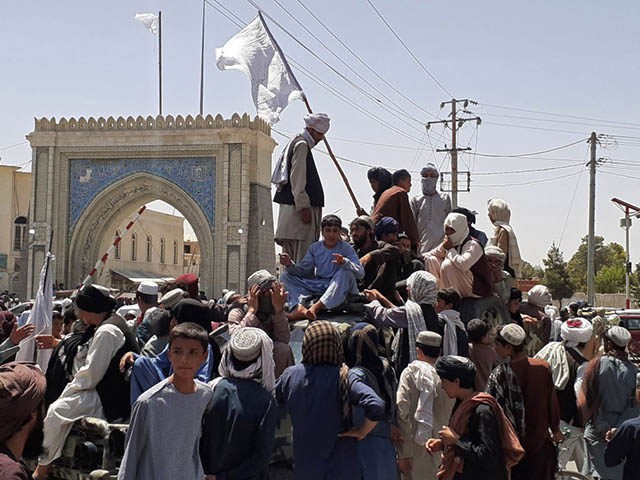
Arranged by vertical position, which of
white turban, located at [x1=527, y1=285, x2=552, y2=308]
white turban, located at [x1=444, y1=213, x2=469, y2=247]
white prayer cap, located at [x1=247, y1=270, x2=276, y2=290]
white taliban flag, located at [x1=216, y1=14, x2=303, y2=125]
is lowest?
white turban, located at [x1=527, y1=285, x2=552, y2=308]

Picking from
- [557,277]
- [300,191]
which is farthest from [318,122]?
[557,277]

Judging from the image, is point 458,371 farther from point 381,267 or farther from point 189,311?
point 381,267

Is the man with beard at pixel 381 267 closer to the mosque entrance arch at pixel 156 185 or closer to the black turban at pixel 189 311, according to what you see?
the black turban at pixel 189 311

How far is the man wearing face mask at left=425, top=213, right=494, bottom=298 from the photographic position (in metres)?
6.59

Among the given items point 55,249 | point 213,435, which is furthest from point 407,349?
point 55,249

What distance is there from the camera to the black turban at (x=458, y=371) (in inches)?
160

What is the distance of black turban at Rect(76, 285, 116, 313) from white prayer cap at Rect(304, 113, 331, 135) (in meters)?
2.88

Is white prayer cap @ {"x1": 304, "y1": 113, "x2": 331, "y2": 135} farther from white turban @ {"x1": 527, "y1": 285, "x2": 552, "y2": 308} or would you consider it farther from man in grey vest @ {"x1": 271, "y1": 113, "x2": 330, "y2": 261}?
white turban @ {"x1": 527, "y1": 285, "x2": 552, "y2": 308}

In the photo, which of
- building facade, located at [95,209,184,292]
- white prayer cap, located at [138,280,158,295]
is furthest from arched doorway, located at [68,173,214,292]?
white prayer cap, located at [138,280,158,295]

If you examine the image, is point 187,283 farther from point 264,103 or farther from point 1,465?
point 1,465

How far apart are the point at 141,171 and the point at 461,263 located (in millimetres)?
25291

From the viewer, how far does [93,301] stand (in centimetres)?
480

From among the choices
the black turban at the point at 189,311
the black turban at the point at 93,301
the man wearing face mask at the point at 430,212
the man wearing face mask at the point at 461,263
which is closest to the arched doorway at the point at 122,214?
the man wearing face mask at the point at 430,212

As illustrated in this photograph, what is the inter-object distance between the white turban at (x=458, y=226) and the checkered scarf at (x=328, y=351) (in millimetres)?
2787
